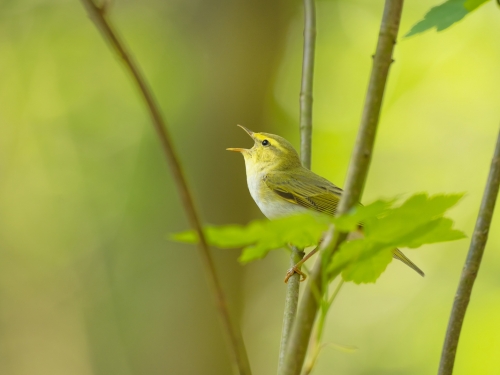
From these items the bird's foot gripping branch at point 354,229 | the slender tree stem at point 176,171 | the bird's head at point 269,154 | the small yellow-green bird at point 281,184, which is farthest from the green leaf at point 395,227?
the bird's head at point 269,154

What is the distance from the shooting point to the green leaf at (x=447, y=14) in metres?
1.60

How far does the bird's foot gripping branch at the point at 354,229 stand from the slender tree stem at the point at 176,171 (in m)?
0.07

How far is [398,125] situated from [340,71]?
1.52 meters

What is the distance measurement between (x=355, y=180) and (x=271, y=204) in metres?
3.50

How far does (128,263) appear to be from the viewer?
7.86 meters

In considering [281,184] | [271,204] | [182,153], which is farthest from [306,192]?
[182,153]

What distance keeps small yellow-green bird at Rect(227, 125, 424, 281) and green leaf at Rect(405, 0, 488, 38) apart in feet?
8.72

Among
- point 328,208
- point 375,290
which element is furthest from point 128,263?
point 375,290

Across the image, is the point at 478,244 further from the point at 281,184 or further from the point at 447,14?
the point at 281,184

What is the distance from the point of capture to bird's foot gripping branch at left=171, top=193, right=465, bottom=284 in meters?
0.91

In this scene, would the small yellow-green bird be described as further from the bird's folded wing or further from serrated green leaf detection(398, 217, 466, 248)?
serrated green leaf detection(398, 217, 466, 248)

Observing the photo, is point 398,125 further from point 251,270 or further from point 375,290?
point 251,270

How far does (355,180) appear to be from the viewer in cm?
105

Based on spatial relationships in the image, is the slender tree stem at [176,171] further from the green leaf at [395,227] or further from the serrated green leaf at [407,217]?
the serrated green leaf at [407,217]
